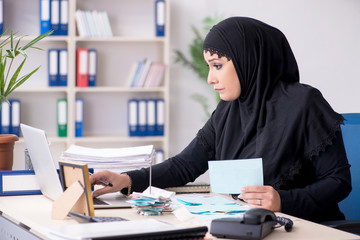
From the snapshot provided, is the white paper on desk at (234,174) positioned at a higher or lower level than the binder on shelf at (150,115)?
higher

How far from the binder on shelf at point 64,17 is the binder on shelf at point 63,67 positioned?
6.5 inches

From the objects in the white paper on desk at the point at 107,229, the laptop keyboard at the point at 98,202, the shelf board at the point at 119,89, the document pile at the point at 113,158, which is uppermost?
the shelf board at the point at 119,89

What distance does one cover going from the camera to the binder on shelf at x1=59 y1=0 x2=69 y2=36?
513cm

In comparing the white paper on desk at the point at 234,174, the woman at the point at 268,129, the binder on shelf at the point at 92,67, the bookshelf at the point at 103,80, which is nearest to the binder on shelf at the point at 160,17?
the bookshelf at the point at 103,80

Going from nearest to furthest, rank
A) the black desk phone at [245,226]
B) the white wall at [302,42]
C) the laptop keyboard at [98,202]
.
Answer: the black desk phone at [245,226]
the laptop keyboard at [98,202]
the white wall at [302,42]

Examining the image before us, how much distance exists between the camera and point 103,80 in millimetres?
5574

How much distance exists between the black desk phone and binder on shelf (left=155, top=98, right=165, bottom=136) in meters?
3.80

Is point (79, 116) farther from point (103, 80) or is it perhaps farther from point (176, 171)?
point (176, 171)

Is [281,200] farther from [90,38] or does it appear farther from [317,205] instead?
[90,38]

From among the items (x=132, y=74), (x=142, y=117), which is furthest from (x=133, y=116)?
(x=132, y=74)

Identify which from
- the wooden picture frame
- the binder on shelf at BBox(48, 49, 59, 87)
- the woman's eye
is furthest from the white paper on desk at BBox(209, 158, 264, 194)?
the binder on shelf at BBox(48, 49, 59, 87)

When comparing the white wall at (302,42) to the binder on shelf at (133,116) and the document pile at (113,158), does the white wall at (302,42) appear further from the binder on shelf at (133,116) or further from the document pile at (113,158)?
the document pile at (113,158)

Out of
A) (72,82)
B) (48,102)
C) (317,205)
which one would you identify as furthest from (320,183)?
(48,102)

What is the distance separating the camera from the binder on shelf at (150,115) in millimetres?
5289
